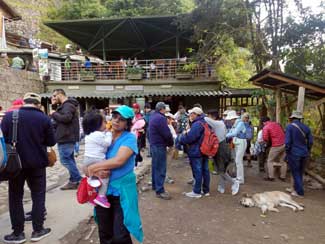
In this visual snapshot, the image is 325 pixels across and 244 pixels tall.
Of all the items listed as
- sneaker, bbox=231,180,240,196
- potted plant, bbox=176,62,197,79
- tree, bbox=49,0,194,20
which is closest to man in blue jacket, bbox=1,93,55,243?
sneaker, bbox=231,180,240,196

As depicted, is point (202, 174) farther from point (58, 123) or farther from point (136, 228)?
point (136, 228)

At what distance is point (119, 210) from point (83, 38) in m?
18.0

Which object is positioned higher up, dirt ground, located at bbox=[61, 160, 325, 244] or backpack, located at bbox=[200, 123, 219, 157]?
backpack, located at bbox=[200, 123, 219, 157]

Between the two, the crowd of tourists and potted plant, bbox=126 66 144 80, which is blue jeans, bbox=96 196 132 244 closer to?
the crowd of tourists

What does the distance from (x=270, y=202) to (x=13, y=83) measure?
1406cm

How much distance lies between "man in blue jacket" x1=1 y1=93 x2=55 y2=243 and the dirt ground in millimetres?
489

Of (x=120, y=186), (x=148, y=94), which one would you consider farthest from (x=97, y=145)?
(x=148, y=94)

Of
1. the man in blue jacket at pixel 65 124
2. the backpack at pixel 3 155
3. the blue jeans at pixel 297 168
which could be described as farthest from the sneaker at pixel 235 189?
the backpack at pixel 3 155

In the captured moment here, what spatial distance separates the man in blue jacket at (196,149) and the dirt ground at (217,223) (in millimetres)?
313

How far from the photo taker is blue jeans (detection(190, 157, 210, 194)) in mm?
5609

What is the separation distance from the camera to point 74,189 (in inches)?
222

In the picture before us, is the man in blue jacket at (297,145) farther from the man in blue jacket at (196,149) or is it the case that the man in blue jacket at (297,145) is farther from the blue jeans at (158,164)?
the blue jeans at (158,164)

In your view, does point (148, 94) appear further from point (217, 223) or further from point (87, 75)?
point (217, 223)

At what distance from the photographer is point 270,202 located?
5.30 metres
